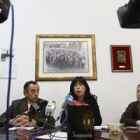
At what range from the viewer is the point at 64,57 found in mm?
2314

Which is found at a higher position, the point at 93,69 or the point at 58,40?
the point at 58,40

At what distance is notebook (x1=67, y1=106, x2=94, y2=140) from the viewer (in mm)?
658

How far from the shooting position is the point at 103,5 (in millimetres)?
2516

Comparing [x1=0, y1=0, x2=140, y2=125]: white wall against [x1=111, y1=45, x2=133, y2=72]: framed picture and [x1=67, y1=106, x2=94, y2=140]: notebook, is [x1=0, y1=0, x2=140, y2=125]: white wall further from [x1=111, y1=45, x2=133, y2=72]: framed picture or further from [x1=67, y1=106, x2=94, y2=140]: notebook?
[x1=67, y1=106, x2=94, y2=140]: notebook

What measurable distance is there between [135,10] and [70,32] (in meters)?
1.59

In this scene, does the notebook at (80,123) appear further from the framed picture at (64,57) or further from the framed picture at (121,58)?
the framed picture at (121,58)

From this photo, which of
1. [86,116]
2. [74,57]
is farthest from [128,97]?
[86,116]

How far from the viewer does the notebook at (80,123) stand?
0.66 m

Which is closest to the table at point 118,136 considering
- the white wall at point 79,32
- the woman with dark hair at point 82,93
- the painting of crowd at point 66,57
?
the woman with dark hair at point 82,93

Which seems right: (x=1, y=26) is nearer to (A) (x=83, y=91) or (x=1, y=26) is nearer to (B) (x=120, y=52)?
(A) (x=83, y=91)

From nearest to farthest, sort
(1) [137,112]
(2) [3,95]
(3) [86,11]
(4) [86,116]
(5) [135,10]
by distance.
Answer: (4) [86,116], (5) [135,10], (1) [137,112], (2) [3,95], (3) [86,11]

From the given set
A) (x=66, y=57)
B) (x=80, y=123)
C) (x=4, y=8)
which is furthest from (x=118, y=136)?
(x=66, y=57)

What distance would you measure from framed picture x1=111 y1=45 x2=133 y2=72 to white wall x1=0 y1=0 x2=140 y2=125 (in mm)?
56

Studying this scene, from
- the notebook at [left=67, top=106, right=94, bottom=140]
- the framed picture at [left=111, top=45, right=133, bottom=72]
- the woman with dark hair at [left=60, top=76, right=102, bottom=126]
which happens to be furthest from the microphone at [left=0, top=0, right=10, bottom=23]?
the framed picture at [left=111, top=45, right=133, bottom=72]
